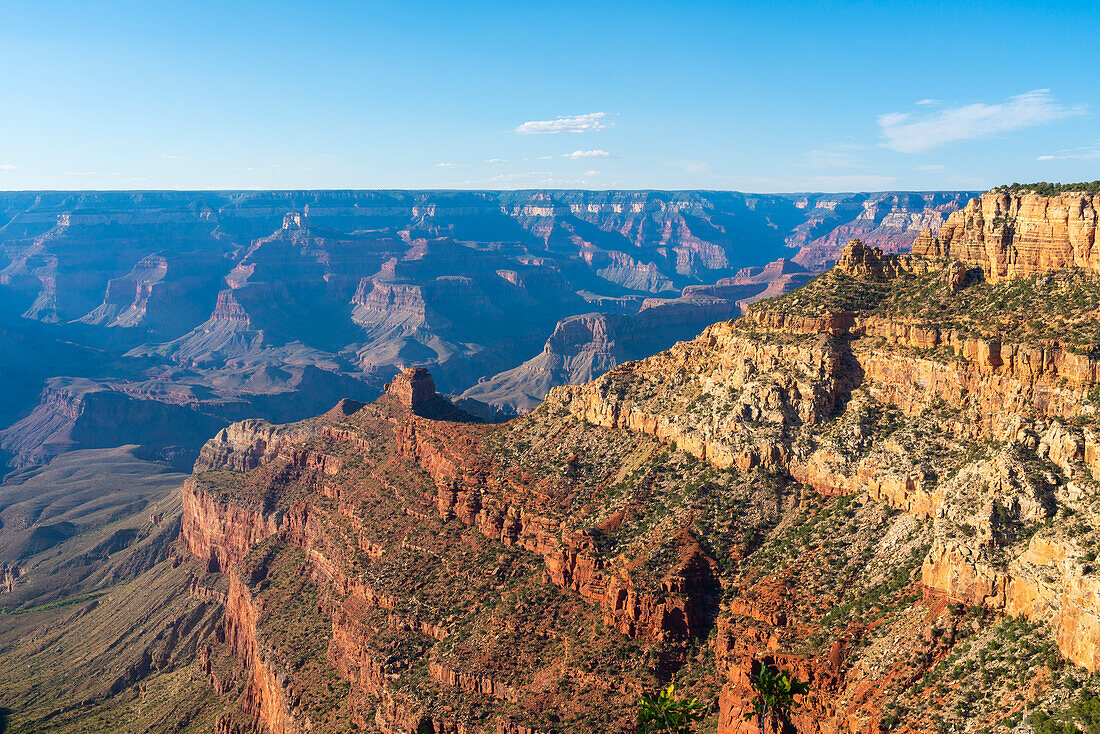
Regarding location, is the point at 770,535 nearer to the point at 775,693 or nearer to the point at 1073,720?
the point at 775,693

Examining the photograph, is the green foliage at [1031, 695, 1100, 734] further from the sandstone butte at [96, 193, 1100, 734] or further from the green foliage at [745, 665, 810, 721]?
the green foliage at [745, 665, 810, 721]

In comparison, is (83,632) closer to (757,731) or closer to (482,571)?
(482,571)

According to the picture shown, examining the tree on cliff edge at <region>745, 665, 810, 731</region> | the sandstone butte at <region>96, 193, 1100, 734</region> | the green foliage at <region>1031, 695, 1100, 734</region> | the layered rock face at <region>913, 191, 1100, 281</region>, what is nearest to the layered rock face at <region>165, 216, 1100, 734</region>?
the sandstone butte at <region>96, 193, 1100, 734</region>


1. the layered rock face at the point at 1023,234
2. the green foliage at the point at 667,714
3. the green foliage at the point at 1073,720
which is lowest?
the green foliage at the point at 667,714

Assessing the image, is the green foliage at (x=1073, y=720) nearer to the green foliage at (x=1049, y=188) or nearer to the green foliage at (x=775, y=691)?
the green foliage at (x=775, y=691)

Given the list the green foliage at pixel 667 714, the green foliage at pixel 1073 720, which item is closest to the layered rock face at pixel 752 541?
the green foliage at pixel 1073 720

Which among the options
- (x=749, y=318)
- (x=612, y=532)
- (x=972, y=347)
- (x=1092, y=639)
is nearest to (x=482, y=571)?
(x=612, y=532)
